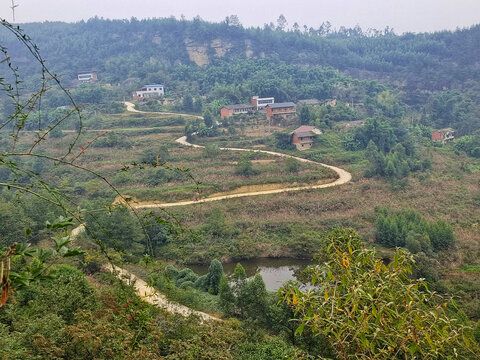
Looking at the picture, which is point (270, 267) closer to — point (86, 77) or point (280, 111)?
point (280, 111)

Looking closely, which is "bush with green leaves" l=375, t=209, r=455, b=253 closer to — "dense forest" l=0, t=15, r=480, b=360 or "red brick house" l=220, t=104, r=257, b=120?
"dense forest" l=0, t=15, r=480, b=360

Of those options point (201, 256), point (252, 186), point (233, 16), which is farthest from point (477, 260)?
point (233, 16)

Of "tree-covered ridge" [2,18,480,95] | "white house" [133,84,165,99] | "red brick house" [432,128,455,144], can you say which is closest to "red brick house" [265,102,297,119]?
"red brick house" [432,128,455,144]

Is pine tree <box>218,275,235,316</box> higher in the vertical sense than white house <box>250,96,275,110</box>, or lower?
lower

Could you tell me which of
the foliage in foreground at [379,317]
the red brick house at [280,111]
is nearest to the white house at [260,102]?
the red brick house at [280,111]

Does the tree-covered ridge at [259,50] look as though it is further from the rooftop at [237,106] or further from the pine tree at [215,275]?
the pine tree at [215,275]

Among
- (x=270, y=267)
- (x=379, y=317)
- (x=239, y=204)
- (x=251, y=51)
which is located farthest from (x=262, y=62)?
(x=379, y=317)

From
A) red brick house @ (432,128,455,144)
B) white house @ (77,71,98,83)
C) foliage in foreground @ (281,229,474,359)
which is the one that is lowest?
red brick house @ (432,128,455,144)
